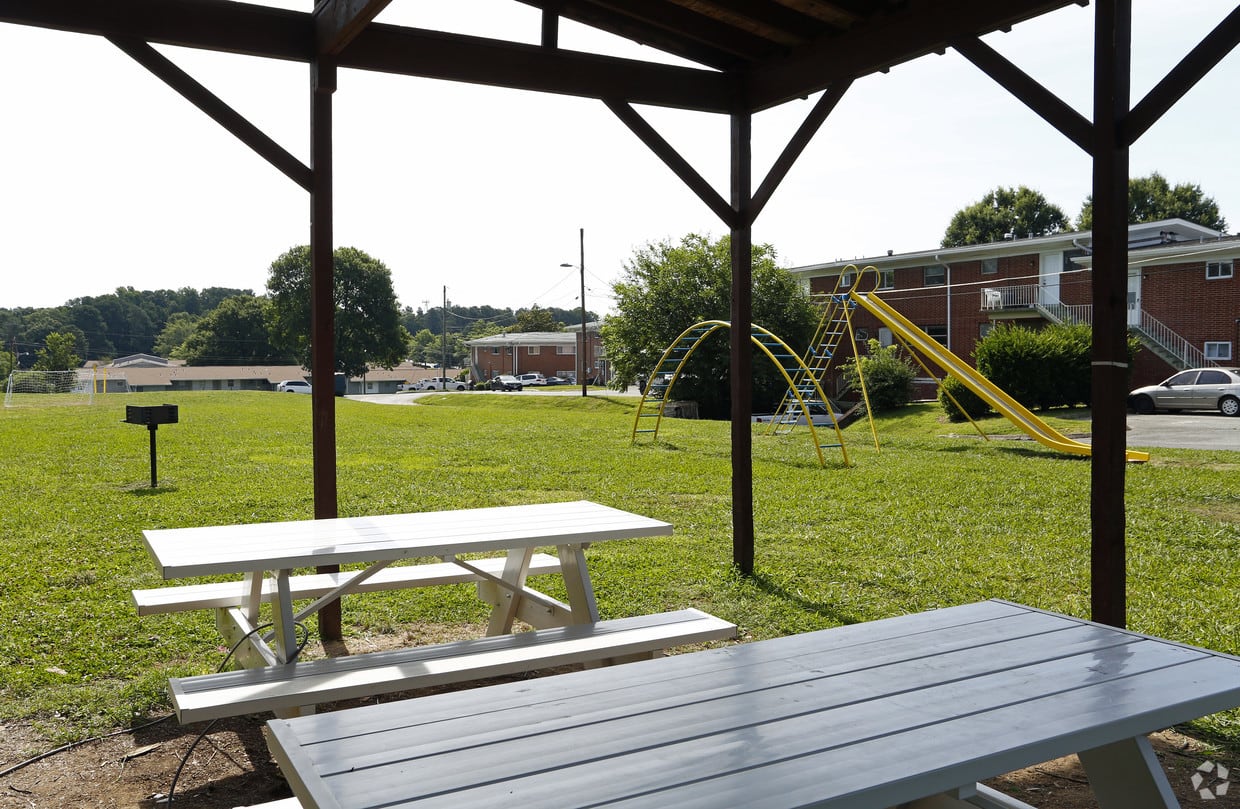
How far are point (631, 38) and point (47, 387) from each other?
1691 inches

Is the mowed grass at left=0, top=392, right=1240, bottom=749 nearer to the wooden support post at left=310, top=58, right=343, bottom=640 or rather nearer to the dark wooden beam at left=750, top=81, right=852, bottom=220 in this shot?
the wooden support post at left=310, top=58, right=343, bottom=640

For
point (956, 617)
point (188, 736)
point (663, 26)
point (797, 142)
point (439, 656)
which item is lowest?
point (188, 736)

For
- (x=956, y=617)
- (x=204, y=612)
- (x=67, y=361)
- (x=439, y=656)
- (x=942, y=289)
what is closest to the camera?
(x=956, y=617)

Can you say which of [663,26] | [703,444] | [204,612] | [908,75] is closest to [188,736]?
[204,612]

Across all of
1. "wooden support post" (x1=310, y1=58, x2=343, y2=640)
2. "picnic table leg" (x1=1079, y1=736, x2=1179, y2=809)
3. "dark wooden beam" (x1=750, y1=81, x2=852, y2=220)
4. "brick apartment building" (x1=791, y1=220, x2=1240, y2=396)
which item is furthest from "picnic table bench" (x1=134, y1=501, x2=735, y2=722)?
"brick apartment building" (x1=791, y1=220, x2=1240, y2=396)

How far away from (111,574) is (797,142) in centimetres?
557

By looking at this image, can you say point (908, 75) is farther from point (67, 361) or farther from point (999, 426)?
point (67, 361)

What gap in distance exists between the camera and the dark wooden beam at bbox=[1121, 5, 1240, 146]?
152 inches

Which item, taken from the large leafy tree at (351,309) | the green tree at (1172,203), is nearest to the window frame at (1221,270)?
the green tree at (1172,203)

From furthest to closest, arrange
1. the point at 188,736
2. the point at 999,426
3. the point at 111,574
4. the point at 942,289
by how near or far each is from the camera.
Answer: the point at 942,289 < the point at 999,426 < the point at 111,574 < the point at 188,736

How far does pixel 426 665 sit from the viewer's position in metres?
3.74

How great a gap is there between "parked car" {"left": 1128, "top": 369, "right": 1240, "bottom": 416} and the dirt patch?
76.4 feet

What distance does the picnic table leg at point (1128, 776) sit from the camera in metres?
2.40

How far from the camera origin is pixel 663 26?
586cm
